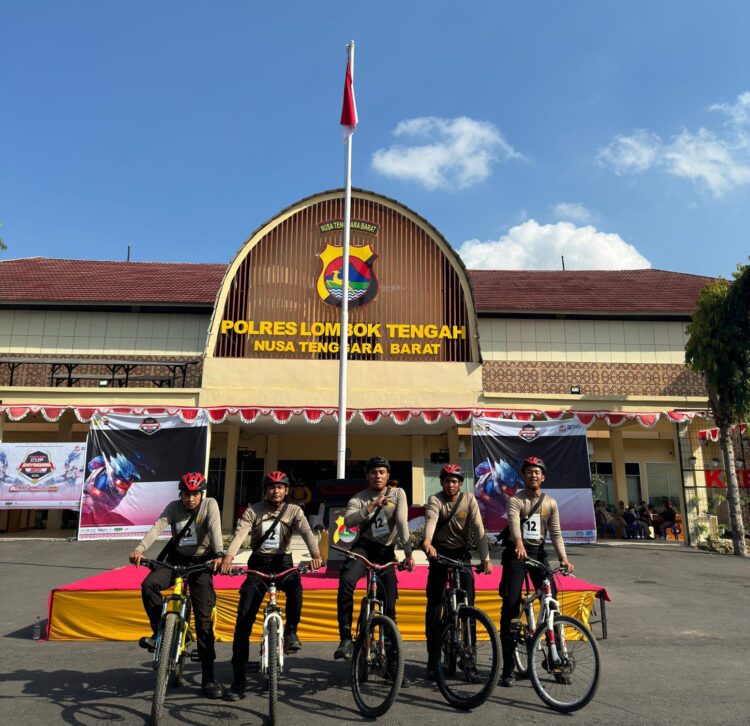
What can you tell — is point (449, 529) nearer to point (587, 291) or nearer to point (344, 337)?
point (344, 337)

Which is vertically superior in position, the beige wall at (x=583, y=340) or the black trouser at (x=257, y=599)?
the beige wall at (x=583, y=340)

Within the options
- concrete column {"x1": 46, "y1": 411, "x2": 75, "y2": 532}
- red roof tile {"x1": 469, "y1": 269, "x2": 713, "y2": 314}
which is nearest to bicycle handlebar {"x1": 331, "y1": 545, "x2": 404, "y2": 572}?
red roof tile {"x1": 469, "y1": 269, "x2": 713, "y2": 314}

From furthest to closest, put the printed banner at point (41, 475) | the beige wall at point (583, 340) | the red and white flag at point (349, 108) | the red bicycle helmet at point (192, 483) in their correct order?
1. the beige wall at point (583, 340)
2. the printed banner at point (41, 475)
3. the red and white flag at point (349, 108)
4. the red bicycle helmet at point (192, 483)

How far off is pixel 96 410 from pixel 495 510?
426 inches

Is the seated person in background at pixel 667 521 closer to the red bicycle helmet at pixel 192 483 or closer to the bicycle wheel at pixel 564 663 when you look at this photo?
the bicycle wheel at pixel 564 663

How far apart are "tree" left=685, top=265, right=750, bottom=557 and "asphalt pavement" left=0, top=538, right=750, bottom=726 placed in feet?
22.1

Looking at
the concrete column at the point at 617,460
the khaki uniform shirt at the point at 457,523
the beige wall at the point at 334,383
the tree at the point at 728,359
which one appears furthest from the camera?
the concrete column at the point at 617,460

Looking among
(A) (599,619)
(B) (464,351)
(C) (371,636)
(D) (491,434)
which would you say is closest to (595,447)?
(B) (464,351)

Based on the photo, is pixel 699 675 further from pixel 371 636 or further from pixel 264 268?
pixel 264 268

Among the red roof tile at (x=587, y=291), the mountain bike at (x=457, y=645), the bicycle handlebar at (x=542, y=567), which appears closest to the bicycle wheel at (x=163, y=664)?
the mountain bike at (x=457, y=645)

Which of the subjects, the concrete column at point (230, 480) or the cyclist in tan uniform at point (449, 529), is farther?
the concrete column at point (230, 480)

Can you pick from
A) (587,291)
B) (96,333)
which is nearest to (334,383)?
(96,333)

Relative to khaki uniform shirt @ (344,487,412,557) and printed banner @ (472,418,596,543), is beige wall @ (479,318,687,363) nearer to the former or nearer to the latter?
printed banner @ (472,418,596,543)

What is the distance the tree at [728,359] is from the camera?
564 inches
